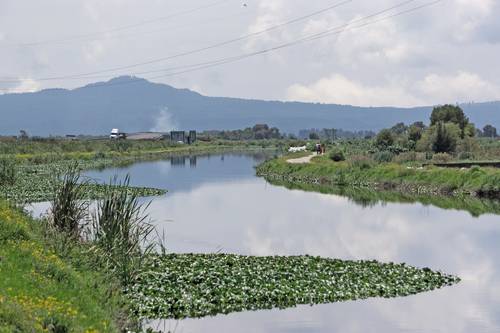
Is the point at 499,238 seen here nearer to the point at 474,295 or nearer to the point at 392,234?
the point at 392,234

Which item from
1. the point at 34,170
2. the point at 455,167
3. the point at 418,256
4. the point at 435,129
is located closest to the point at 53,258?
the point at 418,256

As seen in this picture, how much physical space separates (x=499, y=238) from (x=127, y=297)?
2326 centimetres

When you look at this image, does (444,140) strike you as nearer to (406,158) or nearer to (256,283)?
(406,158)

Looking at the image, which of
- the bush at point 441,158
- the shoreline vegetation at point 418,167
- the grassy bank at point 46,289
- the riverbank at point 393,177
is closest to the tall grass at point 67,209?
the grassy bank at point 46,289

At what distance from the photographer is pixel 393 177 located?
228ft

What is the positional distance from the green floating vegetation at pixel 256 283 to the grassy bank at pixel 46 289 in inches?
85.7

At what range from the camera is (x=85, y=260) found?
22141mm

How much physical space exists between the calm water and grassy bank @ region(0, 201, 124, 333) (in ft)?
7.87

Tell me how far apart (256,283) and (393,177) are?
152 feet

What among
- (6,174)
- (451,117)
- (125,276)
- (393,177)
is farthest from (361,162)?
(125,276)

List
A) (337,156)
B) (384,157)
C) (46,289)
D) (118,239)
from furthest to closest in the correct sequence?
(337,156) < (384,157) < (118,239) < (46,289)

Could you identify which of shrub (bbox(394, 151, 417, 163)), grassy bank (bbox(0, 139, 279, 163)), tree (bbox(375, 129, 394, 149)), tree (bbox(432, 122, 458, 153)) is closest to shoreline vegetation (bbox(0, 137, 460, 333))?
shrub (bbox(394, 151, 417, 163))

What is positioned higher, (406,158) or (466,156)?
(466,156)

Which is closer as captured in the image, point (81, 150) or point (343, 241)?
point (343, 241)
